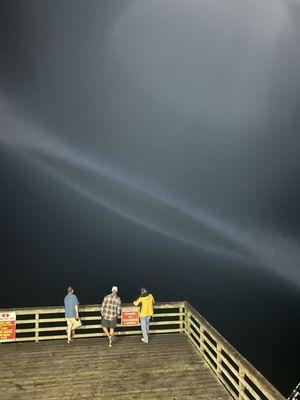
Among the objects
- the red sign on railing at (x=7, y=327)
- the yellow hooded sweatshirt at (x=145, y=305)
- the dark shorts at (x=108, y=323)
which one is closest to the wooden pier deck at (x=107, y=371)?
the red sign on railing at (x=7, y=327)

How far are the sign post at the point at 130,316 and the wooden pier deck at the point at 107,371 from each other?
1.70 feet

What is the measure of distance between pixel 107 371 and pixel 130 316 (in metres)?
2.66

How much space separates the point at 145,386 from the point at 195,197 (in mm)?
91963

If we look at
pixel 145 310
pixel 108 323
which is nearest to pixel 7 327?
pixel 108 323

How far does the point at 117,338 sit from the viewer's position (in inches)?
427

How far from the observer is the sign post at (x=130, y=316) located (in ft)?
35.8

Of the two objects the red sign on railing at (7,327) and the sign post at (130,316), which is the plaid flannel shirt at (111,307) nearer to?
the sign post at (130,316)

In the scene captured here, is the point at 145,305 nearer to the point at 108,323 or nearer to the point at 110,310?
the point at 110,310

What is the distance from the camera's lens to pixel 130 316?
35.9ft

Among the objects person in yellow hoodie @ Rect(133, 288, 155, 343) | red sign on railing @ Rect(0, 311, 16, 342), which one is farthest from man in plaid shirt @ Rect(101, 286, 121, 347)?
red sign on railing @ Rect(0, 311, 16, 342)

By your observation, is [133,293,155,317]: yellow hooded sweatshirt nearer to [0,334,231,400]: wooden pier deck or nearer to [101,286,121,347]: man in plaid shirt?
[101,286,121,347]: man in plaid shirt

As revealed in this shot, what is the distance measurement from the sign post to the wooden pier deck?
1.70 ft

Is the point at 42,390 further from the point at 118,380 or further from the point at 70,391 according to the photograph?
the point at 118,380

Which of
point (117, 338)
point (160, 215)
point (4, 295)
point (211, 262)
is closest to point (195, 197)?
point (160, 215)
